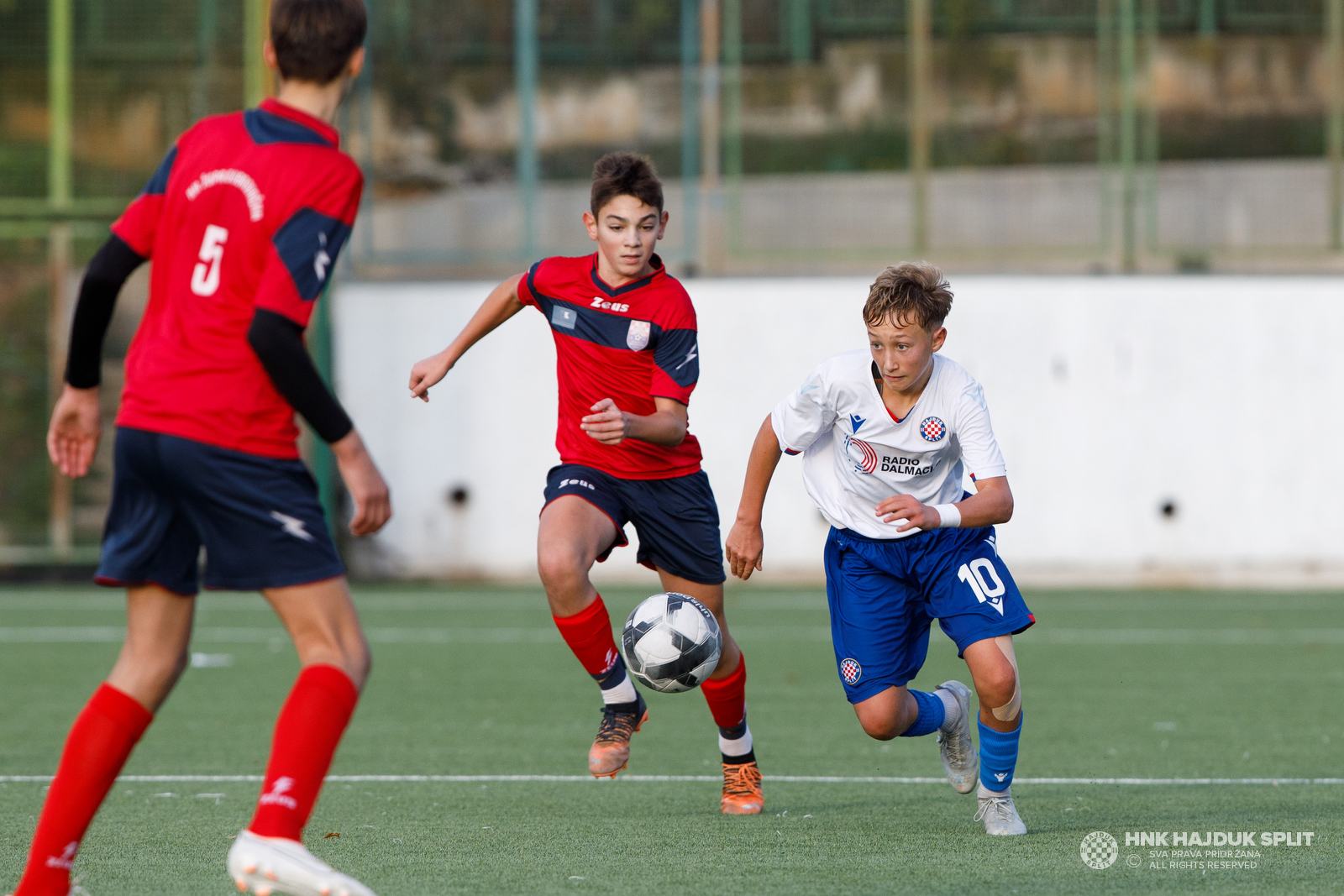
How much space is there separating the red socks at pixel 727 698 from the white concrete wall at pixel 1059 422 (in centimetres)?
869

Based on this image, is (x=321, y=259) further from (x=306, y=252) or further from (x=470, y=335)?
(x=470, y=335)

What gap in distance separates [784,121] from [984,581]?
11355mm

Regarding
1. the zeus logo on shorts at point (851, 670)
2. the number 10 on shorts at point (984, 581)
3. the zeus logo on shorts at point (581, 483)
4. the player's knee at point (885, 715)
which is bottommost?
the player's knee at point (885, 715)

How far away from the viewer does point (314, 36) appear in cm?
335

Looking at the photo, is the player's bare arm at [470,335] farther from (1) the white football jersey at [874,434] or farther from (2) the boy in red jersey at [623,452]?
(1) the white football jersey at [874,434]

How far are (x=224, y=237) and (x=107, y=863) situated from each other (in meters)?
1.93

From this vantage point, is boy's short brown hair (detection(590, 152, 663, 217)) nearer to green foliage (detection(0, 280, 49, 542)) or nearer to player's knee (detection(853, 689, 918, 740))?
player's knee (detection(853, 689, 918, 740))

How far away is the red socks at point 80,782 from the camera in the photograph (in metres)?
3.35

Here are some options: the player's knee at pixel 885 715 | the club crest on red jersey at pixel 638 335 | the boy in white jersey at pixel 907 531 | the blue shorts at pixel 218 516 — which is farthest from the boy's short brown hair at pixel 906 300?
the blue shorts at pixel 218 516

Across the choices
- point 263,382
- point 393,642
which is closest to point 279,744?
point 263,382

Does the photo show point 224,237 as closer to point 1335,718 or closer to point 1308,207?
point 1335,718

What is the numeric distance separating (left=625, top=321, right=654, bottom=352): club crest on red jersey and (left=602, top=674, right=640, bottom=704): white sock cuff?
1.05 meters

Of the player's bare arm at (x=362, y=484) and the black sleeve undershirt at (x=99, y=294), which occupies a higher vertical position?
the black sleeve undershirt at (x=99, y=294)

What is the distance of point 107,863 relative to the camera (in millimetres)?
4367
